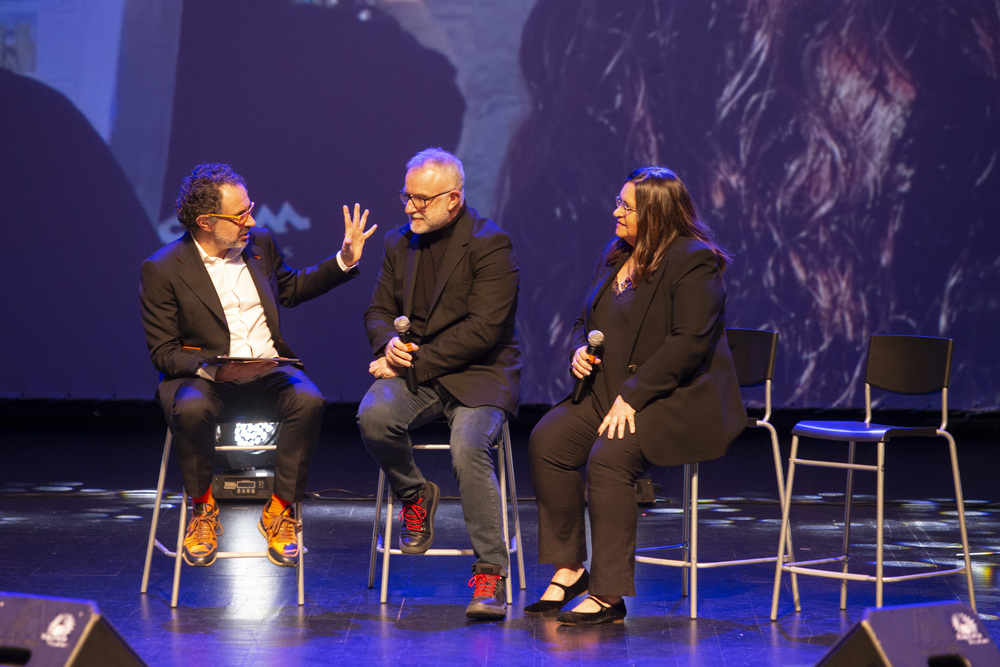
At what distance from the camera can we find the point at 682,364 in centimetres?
322

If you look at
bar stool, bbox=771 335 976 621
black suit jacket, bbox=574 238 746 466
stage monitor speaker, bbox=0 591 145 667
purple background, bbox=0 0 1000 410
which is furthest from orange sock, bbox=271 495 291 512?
purple background, bbox=0 0 1000 410

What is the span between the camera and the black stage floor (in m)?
2.98

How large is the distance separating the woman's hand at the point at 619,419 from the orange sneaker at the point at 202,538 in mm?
1186

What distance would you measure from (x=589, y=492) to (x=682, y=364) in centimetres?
45

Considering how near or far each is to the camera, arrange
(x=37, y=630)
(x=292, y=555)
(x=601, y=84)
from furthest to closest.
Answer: (x=601, y=84) → (x=292, y=555) → (x=37, y=630)

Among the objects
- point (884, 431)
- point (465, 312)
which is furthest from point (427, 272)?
point (884, 431)

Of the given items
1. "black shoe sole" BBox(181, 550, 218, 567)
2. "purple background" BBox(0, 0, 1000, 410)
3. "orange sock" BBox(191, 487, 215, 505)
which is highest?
"purple background" BBox(0, 0, 1000, 410)

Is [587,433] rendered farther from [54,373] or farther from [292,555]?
[54,373]

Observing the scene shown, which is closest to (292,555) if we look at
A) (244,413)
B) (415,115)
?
(244,413)

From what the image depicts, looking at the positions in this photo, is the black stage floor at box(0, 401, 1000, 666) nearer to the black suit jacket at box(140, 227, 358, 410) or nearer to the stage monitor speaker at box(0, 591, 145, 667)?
the black suit jacket at box(140, 227, 358, 410)

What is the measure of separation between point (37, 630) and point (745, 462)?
4778mm

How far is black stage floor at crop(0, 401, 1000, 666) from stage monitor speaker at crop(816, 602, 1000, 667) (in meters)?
0.75

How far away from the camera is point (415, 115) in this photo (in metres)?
6.72

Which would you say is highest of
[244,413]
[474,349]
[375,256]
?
[375,256]
